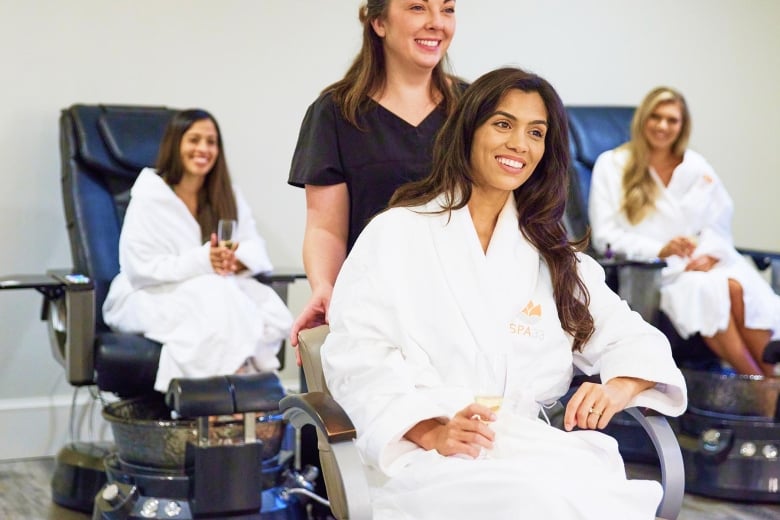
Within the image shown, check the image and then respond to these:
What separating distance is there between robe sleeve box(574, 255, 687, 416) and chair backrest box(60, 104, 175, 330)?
6.01 feet

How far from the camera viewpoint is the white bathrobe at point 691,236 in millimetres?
3738

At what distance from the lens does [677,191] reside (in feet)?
13.5

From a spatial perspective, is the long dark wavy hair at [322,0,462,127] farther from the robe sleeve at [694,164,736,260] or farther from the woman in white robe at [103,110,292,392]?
the robe sleeve at [694,164,736,260]

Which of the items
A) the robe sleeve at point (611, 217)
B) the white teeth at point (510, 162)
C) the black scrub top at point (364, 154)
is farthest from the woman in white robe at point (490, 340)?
the robe sleeve at point (611, 217)

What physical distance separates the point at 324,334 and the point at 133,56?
2197mm

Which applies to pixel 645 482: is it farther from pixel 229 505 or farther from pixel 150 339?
pixel 150 339

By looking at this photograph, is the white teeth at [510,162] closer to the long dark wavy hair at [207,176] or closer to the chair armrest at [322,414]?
the chair armrest at [322,414]

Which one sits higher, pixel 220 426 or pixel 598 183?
pixel 598 183

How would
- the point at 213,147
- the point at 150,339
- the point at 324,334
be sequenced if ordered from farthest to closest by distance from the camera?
the point at 213,147 → the point at 150,339 → the point at 324,334

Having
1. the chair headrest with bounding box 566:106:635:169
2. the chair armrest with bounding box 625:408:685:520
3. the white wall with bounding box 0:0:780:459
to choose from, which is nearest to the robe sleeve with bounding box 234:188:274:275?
the white wall with bounding box 0:0:780:459

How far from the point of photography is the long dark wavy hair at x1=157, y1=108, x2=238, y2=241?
362cm

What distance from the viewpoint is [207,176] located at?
3725mm

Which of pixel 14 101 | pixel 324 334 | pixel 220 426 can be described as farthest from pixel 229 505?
pixel 14 101

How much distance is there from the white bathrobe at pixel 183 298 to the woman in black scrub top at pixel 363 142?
1.21 m
